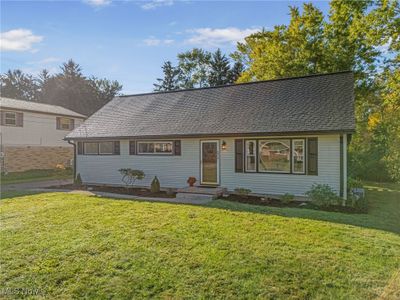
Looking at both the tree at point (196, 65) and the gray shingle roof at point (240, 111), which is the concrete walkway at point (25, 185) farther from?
the tree at point (196, 65)

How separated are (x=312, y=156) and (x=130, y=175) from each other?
7380mm

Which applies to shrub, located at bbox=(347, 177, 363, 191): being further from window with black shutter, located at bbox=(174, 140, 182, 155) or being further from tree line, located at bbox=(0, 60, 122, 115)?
tree line, located at bbox=(0, 60, 122, 115)

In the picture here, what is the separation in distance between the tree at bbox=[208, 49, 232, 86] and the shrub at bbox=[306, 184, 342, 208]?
1037 inches

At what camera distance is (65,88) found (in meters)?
41.1

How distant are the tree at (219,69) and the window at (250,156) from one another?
2433 cm

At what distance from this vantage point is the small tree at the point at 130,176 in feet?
39.1

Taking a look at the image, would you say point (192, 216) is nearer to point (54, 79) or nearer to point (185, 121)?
point (185, 121)

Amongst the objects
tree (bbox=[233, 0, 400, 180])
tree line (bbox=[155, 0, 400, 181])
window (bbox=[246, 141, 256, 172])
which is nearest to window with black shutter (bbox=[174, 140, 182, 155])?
window (bbox=[246, 141, 256, 172])

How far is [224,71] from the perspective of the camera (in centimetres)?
3391

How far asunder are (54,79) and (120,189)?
3829cm

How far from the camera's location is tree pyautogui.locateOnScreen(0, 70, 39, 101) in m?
46.8

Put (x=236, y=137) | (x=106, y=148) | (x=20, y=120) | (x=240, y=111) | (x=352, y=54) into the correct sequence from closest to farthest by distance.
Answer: (x=236, y=137) < (x=240, y=111) < (x=106, y=148) < (x=352, y=54) < (x=20, y=120)

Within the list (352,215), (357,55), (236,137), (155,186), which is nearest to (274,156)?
(236,137)

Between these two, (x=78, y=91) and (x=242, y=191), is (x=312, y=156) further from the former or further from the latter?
(x=78, y=91)
